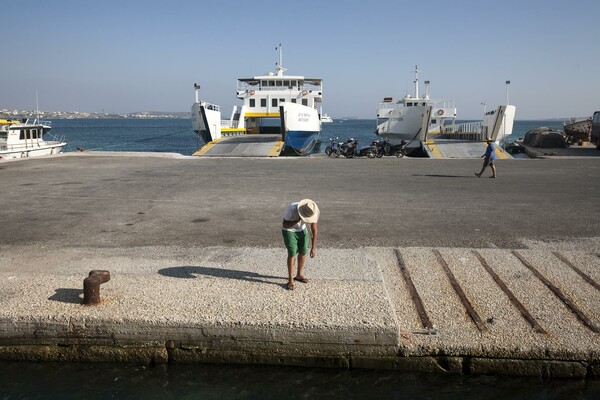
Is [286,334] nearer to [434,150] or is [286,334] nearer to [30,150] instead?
[434,150]

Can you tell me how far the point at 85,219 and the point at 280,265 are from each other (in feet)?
16.9

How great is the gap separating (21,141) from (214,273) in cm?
3179

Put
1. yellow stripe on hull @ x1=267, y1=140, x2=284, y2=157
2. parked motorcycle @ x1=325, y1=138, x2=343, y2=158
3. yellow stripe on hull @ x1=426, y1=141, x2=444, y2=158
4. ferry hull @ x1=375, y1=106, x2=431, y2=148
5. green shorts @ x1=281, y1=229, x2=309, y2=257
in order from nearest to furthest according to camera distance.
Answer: green shorts @ x1=281, y1=229, x2=309, y2=257, yellow stripe on hull @ x1=267, y1=140, x2=284, y2=157, yellow stripe on hull @ x1=426, y1=141, x2=444, y2=158, parked motorcycle @ x1=325, y1=138, x2=343, y2=158, ferry hull @ x1=375, y1=106, x2=431, y2=148

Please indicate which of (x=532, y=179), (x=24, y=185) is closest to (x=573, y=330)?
(x=532, y=179)

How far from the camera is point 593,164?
20797mm

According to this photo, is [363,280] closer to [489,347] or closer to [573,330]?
[489,347]

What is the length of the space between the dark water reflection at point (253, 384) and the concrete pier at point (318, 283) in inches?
4.6

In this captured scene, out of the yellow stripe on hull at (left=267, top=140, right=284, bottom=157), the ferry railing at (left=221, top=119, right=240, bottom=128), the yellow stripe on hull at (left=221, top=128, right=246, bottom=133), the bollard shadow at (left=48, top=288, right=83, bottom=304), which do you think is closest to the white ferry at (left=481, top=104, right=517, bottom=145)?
the yellow stripe on hull at (left=267, top=140, right=284, bottom=157)

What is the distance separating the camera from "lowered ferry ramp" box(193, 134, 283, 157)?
24281 millimetres

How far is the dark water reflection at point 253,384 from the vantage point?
5000 mm

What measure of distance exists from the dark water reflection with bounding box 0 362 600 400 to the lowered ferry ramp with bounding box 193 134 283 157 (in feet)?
62.5

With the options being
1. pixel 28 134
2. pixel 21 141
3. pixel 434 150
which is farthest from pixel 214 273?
pixel 28 134

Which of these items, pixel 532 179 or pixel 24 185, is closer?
pixel 24 185

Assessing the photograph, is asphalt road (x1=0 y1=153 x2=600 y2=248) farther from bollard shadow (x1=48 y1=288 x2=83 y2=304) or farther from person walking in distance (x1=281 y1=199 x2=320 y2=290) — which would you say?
bollard shadow (x1=48 y1=288 x2=83 y2=304)
